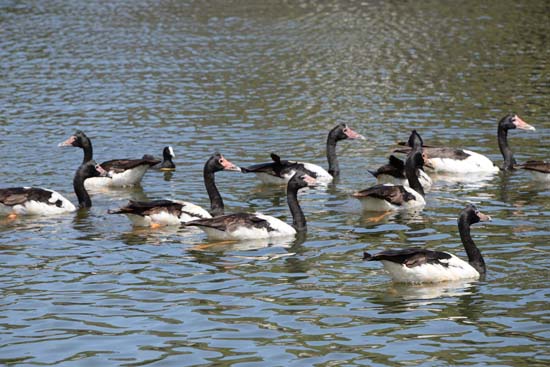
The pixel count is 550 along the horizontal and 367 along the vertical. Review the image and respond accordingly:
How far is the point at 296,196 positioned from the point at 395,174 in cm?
407

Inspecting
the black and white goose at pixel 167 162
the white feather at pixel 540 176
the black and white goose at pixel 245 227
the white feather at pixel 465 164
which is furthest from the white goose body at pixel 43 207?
the white feather at pixel 540 176

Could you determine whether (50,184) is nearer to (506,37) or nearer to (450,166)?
(450,166)

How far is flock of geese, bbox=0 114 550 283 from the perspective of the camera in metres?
16.9

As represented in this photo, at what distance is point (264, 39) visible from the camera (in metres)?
49.6

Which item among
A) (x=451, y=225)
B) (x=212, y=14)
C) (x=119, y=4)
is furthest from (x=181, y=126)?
(x=119, y=4)

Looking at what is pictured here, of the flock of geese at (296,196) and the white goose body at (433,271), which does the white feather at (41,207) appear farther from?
the white goose body at (433,271)

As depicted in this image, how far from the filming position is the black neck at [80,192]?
23266mm

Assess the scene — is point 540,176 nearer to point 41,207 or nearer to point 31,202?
point 41,207

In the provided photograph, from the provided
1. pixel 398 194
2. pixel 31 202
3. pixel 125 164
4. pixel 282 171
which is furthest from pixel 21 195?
pixel 398 194

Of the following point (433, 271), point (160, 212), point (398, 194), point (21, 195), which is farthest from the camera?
point (398, 194)

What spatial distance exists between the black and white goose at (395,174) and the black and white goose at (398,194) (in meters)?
0.70

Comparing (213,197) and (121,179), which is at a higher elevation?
(121,179)

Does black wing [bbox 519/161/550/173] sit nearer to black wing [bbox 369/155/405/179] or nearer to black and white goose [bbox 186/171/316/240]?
black wing [bbox 369/155/405/179]

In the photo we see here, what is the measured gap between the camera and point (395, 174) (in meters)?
24.5
